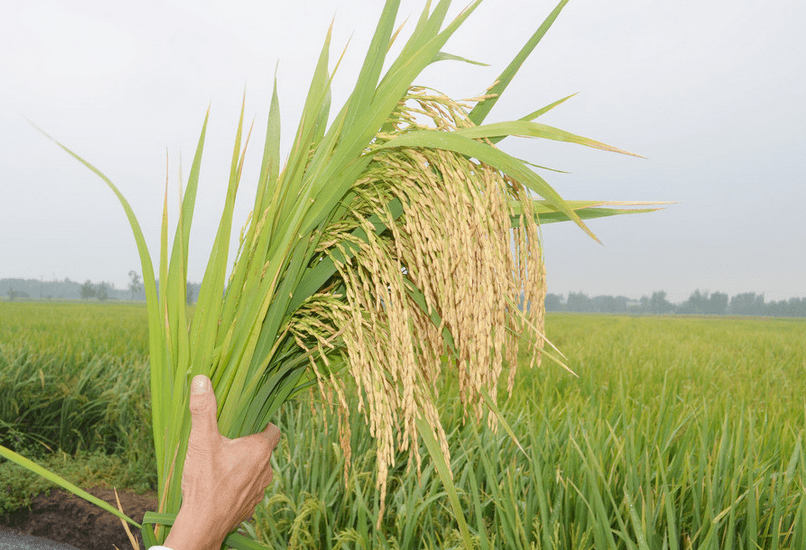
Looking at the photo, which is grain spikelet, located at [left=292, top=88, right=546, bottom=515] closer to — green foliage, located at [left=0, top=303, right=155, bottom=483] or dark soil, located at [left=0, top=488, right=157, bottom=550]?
dark soil, located at [left=0, top=488, right=157, bottom=550]

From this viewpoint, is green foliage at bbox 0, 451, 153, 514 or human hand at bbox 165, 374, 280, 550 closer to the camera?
human hand at bbox 165, 374, 280, 550

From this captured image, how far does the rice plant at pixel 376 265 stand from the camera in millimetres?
1263

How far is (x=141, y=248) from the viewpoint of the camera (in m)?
1.66

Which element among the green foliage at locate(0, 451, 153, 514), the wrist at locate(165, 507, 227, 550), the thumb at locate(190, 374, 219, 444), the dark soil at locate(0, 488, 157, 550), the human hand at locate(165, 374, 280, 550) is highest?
the thumb at locate(190, 374, 219, 444)

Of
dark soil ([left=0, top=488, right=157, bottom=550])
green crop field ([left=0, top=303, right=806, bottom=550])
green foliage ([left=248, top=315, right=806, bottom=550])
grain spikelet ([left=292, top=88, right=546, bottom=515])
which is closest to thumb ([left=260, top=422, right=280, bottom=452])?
green foliage ([left=248, top=315, right=806, bottom=550])

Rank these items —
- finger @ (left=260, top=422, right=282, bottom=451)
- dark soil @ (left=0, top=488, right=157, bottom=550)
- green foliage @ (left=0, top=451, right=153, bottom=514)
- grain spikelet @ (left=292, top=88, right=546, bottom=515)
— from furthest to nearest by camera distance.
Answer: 1. green foliage @ (left=0, top=451, right=153, bottom=514)
2. dark soil @ (left=0, top=488, right=157, bottom=550)
3. finger @ (left=260, top=422, right=282, bottom=451)
4. grain spikelet @ (left=292, top=88, right=546, bottom=515)

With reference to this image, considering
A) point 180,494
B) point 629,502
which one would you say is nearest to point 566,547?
point 629,502

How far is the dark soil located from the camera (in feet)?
12.4

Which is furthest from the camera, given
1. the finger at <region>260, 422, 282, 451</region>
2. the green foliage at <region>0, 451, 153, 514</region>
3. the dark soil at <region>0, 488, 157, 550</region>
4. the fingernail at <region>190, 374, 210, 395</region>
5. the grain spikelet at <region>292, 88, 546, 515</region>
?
Answer: the green foliage at <region>0, 451, 153, 514</region>

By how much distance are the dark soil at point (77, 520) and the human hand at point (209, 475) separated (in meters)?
2.55

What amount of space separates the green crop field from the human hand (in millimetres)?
365

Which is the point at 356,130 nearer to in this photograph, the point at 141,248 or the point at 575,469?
the point at 141,248

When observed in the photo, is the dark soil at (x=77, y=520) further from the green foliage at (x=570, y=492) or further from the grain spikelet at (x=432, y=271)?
the grain spikelet at (x=432, y=271)

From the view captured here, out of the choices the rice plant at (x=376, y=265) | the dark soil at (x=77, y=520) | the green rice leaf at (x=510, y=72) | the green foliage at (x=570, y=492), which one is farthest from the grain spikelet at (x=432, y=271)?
the dark soil at (x=77, y=520)
